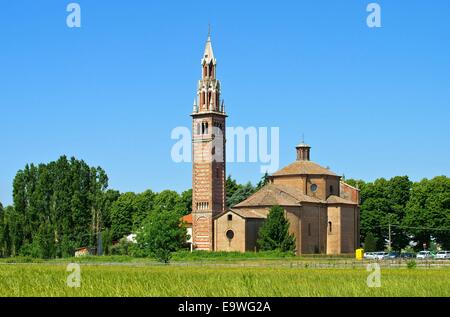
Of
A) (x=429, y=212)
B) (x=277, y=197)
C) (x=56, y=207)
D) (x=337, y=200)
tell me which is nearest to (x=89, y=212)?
(x=56, y=207)

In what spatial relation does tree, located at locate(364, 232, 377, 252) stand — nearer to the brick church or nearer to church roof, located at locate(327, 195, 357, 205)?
the brick church

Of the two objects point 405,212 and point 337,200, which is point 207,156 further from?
point 405,212

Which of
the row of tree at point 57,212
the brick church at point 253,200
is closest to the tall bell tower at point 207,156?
the brick church at point 253,200

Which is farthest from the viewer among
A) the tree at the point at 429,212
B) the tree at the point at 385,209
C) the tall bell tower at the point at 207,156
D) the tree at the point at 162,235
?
the tree at the point at 385,209

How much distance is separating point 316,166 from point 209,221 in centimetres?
1672

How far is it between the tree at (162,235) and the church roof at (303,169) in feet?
91.4

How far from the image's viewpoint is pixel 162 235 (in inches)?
3071

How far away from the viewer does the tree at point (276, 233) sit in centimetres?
9388

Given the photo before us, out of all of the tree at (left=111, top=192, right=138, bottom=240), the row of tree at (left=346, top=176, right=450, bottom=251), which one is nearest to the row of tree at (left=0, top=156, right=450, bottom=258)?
the row of tree at (left=346, top=176, right=450, bottom=251)

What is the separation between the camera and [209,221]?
331ft

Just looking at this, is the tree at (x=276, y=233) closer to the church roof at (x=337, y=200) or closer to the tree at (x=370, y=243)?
the church roof at (x=337, y=200)
